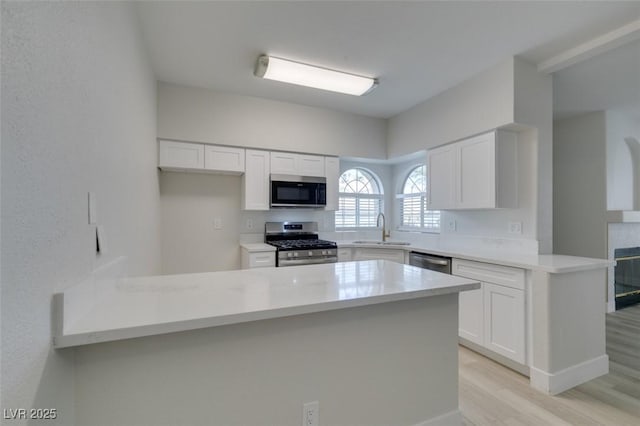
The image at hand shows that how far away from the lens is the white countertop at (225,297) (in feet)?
2.95

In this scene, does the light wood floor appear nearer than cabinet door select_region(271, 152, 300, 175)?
Yes

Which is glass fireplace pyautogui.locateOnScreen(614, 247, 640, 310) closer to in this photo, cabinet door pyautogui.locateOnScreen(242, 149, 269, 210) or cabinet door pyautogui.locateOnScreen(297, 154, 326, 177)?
cabinet door pyautogui.locateOnScreen(297, 154, 326, 177)

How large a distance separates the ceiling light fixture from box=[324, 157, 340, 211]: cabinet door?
1082 millimetres

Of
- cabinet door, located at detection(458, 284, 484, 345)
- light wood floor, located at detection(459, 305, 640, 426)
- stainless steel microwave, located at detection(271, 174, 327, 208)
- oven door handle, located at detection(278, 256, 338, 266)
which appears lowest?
light wood floor, located at detection(459, 305, 640, 426)

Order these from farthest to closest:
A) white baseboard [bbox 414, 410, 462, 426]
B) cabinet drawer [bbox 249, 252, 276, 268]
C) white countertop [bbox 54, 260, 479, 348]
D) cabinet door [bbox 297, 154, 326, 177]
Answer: cabinet door [bbox 297, 154, 326, 177], cabinet drawer [bbox 249, 252, 276, 268], white baseboard [bbox 414, 410, 462, 426], white countertop [bbox 54, 260, 479, 348]

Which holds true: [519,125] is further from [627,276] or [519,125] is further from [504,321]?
[627,276]

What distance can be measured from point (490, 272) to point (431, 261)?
602mm

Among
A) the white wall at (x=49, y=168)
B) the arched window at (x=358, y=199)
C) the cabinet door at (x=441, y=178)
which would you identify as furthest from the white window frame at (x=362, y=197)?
the white wall at (x=49, y=168)

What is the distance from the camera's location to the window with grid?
4.10m

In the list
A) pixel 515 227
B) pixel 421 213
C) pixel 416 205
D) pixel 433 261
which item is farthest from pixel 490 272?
pixel 416 205

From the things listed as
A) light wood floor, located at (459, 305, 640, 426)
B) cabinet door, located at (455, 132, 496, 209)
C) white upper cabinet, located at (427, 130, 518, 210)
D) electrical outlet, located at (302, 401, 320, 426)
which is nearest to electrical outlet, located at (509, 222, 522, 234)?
white upper cabinet, located at (427, 130, 518, 210)

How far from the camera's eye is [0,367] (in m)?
0.58

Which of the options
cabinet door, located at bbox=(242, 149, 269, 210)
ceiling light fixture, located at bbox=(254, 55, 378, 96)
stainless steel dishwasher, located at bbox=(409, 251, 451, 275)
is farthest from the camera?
cabinet door, located at bbox=(242, 149, 269, 210)

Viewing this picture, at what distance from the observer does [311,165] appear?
3768 mm
